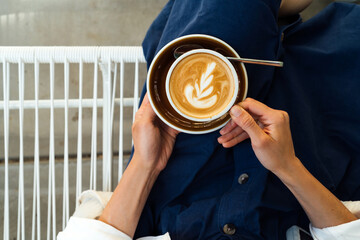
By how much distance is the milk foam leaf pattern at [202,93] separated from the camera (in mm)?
559

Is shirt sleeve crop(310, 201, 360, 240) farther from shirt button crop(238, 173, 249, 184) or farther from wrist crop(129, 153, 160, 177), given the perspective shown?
wrist crop(129, 153, 160, 177)

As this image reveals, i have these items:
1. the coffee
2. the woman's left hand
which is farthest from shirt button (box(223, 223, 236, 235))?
the coffee

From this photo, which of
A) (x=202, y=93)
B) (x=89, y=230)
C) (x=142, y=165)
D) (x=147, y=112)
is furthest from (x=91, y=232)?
(x=202, y=93)

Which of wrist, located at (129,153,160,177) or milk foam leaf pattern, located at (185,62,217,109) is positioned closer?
milk foam leaf pattern, located at (185,62,217,109)

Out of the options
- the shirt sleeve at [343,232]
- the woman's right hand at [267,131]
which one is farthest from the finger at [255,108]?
the shirt sleeve at [343,232]

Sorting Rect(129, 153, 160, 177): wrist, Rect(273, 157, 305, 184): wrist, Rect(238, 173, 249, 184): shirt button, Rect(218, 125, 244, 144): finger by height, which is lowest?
Rect(238, 173, 249, 184): shirt button

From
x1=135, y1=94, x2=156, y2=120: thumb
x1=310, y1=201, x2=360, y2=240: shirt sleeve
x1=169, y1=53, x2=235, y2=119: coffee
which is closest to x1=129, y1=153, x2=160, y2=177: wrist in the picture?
x1=135, y1=94, x2=156, y2=120: thumb

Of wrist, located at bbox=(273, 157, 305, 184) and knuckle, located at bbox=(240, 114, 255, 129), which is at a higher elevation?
knuckle, located at bbox=(240, 114, 255, 129)

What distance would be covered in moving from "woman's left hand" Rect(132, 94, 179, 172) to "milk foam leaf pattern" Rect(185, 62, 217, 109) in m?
0.13

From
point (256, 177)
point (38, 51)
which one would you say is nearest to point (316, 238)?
point (256, 177)

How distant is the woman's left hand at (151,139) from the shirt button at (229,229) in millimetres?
222

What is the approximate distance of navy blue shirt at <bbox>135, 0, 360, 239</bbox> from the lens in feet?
2.24

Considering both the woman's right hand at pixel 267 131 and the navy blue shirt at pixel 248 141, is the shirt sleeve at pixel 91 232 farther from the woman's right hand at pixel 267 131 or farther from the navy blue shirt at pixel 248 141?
the woman's right hand at pixel 267 131

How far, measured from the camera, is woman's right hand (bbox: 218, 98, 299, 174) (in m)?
0.53
